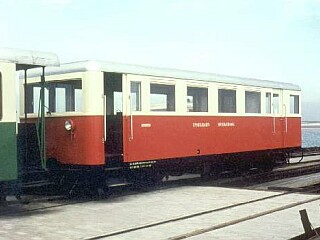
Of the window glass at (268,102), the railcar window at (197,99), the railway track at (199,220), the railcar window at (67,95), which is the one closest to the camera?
the railway track at (199,220)

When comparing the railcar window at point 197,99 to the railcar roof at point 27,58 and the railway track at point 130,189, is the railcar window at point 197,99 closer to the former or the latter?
the railway track at point 130,189

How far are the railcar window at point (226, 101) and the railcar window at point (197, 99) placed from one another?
0.71 m

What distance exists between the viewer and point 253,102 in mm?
16469

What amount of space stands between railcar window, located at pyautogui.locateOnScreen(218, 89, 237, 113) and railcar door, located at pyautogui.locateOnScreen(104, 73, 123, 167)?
3.55 meters

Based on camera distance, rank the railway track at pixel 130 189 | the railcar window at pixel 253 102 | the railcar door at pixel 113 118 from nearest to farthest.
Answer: the railway track at pixel 130 189 < the railcar door at pixel 113 118 < the railcar window at pixel 253 102

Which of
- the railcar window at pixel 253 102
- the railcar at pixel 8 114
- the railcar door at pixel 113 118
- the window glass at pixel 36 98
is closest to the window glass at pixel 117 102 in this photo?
the railcar door at pixel 113 118

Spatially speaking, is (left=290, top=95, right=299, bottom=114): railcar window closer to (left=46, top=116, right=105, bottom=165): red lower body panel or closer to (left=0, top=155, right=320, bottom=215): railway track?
(left=0, top=155, right=320, bottom=215): railway track

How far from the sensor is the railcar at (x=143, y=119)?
37.6ft

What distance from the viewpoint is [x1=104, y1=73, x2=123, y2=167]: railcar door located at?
12.0 m

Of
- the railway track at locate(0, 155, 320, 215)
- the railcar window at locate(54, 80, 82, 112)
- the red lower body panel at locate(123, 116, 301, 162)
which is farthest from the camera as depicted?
the red lower body panel at locate(123, 116, 301, 162)

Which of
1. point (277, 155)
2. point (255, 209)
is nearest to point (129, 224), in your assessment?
point (255, 209)

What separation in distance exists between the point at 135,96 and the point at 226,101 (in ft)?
12.6

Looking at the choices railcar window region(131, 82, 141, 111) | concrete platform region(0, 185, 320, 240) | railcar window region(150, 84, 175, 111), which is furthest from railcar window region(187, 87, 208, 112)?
concrete platform region(0, 185, 320, 240)

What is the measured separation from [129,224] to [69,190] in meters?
3.68
